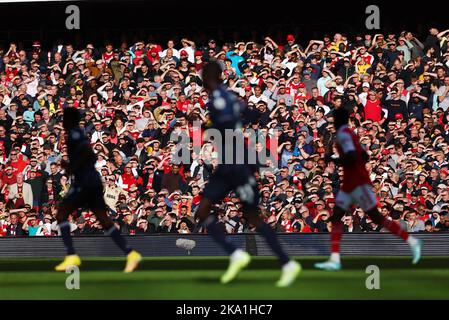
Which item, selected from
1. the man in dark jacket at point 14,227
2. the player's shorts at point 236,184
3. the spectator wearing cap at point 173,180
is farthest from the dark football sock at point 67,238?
the man in dark jacket at point 14,227

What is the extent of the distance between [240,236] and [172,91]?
567 centimetres

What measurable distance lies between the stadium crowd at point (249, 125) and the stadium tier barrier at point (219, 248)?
0.91 meters

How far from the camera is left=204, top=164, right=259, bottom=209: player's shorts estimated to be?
9766mm

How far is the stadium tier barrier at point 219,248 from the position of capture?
650 inches

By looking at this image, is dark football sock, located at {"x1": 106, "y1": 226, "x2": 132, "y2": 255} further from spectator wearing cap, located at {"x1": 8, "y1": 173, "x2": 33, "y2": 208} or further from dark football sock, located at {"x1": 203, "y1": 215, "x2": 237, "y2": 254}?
spectator wearing cap, located at {"x1": 8, "y1": 173, "x2": 33, "y2": 208}

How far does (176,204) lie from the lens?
61.4ft

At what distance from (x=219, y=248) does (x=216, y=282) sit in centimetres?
596

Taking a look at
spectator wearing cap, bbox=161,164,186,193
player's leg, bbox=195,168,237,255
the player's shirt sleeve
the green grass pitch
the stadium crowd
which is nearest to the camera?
player's leg, bbox=195,168,237,255

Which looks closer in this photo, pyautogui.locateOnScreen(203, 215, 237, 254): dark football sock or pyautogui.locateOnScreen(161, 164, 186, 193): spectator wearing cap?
pyautogui.locateOnScreen(203, 215, 237, 254): dark football sock

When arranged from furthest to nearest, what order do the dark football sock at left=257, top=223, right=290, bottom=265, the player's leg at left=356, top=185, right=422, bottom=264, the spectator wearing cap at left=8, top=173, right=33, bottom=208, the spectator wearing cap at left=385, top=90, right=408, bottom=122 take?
the spectator wearing cap at left=385, top=90, right=408, bottom=122 < the spectator wearing cap at left=8, top=173, right=33, bottom=208 < the player's leg at left=356, top=185, right=422, bottom=264 < the dark football sock at left=257, top=223, right=290, bottom=265

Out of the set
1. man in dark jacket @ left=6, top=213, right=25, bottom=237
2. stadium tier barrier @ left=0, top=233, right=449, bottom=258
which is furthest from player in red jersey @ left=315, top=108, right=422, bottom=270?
man in dark jacket @ left=6, top=213, right=25, bottom=237

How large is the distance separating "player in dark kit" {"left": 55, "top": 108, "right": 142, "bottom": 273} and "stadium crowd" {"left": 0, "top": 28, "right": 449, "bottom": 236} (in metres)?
6.87

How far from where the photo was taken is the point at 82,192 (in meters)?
11.4

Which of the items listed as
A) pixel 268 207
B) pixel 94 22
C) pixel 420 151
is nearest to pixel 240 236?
pixel 268 207
